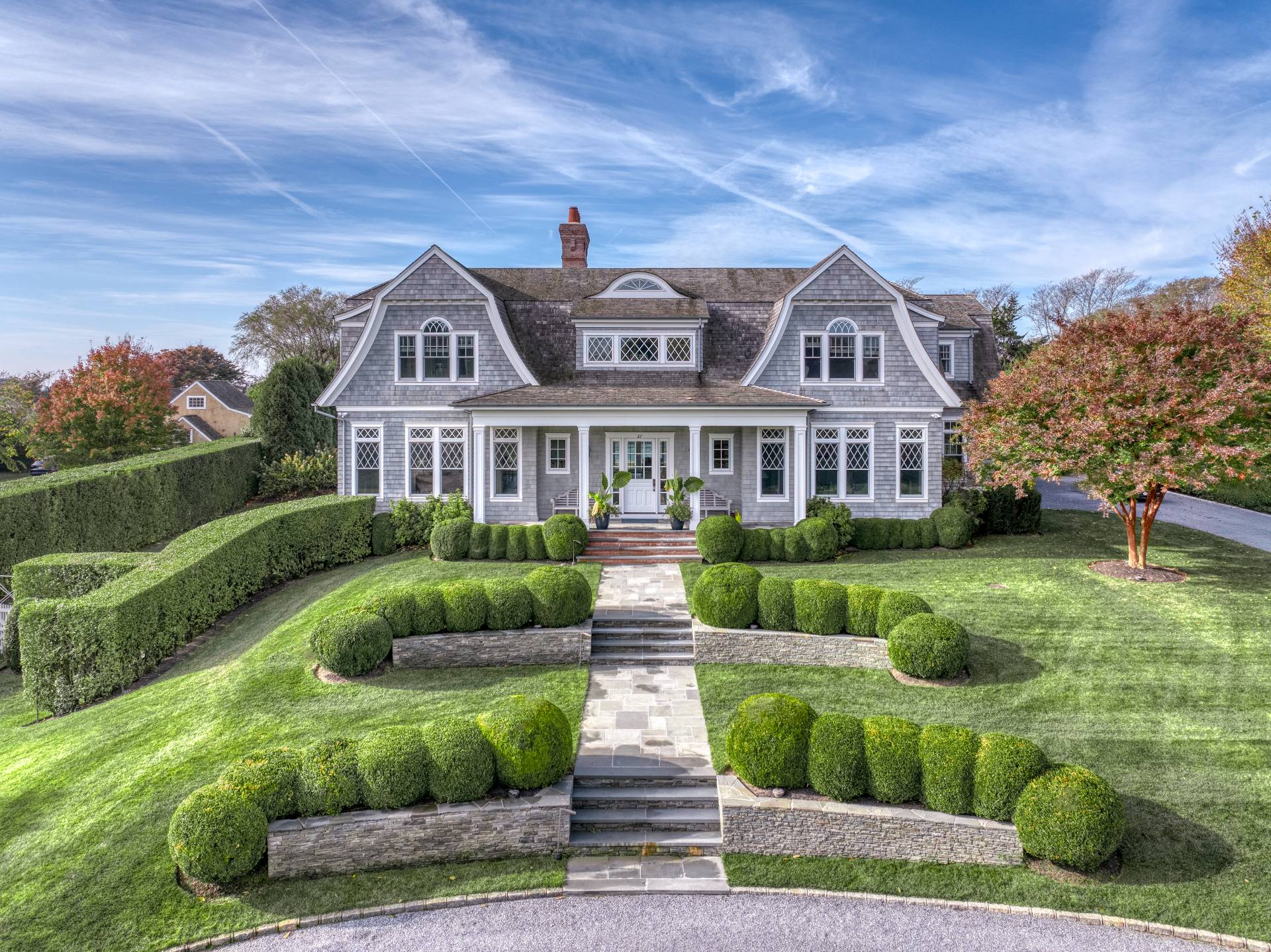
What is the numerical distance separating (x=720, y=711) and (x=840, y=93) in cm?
1236

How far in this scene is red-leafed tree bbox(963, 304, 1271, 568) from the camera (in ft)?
41.0

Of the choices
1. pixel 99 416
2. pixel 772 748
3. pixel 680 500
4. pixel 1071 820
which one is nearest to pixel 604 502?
pixel 680 500

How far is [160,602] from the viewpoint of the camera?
11.9m

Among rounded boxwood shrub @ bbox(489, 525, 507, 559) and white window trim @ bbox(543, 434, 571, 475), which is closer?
rounded boxwood shrub @ bbox(489, 525, 507, 559)

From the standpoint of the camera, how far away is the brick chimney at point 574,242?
2398 centimetres

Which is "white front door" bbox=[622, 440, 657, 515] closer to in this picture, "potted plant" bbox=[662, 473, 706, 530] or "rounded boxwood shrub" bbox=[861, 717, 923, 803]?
"potted plant" bbox=[662, 473, 706, 530]

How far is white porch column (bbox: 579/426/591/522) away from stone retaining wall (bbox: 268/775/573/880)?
10887 mm

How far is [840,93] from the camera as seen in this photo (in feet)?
46.1

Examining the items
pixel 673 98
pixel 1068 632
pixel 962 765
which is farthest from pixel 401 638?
pixel 673 98

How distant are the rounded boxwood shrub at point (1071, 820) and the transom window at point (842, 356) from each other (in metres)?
13.7

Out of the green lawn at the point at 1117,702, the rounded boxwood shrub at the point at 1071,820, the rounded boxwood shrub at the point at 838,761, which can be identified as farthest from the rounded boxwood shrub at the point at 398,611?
the rounded boxwood shrub at the point at 1071,820

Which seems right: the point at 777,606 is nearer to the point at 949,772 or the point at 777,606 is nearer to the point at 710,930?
the point at 949,772

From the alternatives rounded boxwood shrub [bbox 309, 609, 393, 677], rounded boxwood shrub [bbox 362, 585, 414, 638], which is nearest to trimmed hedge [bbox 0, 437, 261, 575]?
rounded boxwood shrub [bbox 309, 609, 393, 677]

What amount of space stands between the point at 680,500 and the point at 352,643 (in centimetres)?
951
